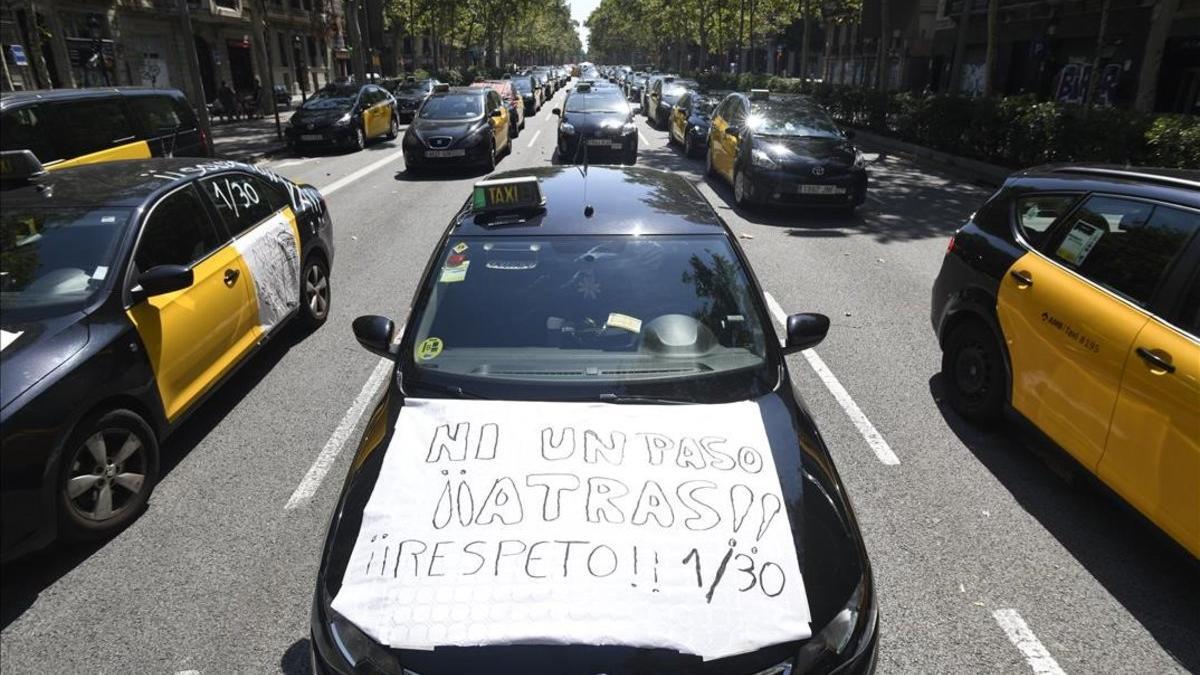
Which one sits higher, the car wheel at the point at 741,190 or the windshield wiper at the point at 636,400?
the windshield wiper at the point at 636,400

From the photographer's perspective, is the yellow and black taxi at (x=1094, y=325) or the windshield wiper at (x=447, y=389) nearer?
the windshield wiper at (x=447, y=389)

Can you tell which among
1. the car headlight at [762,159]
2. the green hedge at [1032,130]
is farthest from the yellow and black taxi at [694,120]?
the green hedge at [1032,130]

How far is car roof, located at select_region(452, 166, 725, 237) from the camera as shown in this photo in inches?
142

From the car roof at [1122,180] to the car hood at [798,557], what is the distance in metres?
2.41

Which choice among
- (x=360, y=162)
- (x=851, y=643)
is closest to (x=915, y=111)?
(x=360, y=162)

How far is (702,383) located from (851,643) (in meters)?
1.14

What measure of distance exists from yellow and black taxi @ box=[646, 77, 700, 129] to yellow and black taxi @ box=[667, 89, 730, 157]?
17.2 feet

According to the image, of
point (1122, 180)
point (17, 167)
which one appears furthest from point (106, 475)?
point (1122, 180)

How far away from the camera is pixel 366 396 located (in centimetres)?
532

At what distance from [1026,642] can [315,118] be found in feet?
62.7

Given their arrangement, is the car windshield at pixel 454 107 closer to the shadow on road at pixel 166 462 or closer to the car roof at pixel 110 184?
the shadow on road at pixel 166 462

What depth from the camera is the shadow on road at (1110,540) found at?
128 inches

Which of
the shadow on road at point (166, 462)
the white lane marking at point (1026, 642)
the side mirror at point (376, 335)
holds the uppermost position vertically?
the side mirror at point (376, 335)

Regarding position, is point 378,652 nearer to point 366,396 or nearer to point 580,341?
point 580,341
